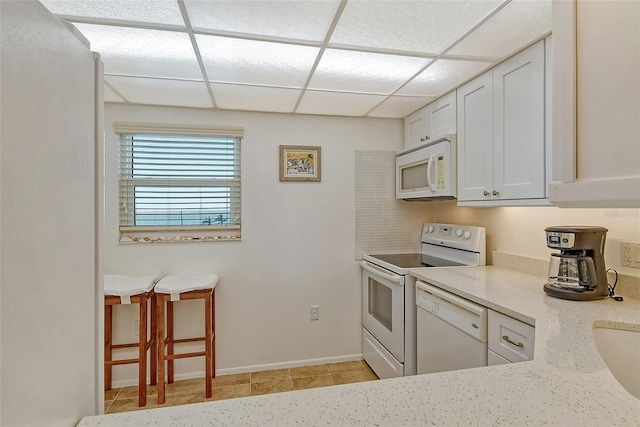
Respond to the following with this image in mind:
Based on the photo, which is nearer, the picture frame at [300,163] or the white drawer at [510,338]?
the white drawer at [510,338]

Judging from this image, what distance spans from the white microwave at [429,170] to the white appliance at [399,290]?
37 cm

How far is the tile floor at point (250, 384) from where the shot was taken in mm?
2250

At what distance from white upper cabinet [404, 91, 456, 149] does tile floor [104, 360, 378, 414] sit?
6.38 feet

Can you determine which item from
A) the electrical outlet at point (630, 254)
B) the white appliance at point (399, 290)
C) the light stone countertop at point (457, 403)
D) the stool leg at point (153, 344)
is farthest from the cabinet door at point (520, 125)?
the stool leg at point (153, 344)

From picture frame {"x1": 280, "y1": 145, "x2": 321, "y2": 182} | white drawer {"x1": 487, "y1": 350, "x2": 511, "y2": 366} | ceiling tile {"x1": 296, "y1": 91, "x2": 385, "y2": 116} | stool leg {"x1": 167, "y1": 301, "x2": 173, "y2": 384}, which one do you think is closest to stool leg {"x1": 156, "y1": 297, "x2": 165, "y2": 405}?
stool leg {"x1": 167, "y1": 301, "x2": 173, "y2": 384}

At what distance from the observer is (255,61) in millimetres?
1769

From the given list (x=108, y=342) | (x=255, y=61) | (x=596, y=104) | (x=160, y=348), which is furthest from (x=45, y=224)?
(x=108, y=342)

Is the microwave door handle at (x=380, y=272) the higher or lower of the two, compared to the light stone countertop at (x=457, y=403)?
lower

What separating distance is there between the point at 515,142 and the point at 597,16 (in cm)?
129

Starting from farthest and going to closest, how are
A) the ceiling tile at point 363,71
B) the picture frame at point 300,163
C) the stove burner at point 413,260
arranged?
1. the picture frame at point 300,163
2. the stove burner at point 413,260
3. the ceiling tile at point 363,71

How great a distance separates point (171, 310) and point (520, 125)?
2631 millimetres

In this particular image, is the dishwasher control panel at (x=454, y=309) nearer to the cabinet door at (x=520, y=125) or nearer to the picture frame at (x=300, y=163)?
the cabinet door at (x=520, y=125)

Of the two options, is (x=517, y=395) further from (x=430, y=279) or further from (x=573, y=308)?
(x=430, y=279)

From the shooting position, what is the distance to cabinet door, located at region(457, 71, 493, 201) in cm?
189
